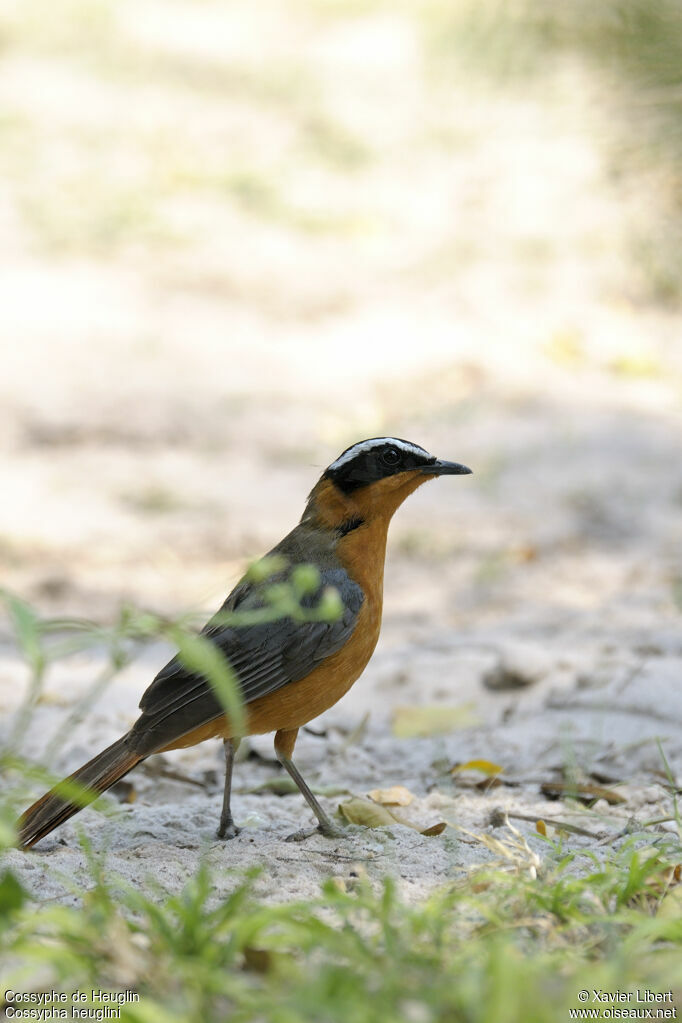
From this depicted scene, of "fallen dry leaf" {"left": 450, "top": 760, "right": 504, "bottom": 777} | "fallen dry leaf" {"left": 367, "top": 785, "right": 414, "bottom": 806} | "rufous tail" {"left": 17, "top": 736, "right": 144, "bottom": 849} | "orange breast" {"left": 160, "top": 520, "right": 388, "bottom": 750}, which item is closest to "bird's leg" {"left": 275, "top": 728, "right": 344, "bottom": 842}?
"orange breast" {"left": 160, "top": 520, "right": 388, "bottom": 750}

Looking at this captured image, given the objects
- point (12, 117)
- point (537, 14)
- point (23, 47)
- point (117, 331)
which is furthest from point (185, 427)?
point (23, 47)

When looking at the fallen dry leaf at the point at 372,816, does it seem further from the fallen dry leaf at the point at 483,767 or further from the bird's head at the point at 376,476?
the bird's head at the point at 376,476

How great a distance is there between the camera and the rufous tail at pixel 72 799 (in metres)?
3.38

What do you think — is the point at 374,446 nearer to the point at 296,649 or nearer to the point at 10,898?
the point at 296,649

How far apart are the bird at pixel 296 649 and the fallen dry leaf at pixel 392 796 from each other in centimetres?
31

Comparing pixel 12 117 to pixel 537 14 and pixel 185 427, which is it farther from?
pixel 537 14

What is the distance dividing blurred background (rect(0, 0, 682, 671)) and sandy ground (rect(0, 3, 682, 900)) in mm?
36

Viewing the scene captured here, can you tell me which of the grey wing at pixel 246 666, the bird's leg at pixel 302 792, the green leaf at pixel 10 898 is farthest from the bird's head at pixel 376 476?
the green leaf at pixel 10 898

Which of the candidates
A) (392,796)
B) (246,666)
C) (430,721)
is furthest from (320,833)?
(430,721)

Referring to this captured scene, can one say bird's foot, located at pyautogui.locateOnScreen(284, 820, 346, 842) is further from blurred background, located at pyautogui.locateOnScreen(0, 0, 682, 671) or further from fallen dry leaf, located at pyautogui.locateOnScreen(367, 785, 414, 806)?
blurred background, located at pyautogui.locateOnScreen(0, 0, 682, 671)

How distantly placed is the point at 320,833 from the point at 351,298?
7.27 meters

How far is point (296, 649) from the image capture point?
3.82 metres

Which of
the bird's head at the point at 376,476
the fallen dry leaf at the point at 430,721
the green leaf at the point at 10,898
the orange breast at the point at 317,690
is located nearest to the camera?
the green leaf at the point at 10,898

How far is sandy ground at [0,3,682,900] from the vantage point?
459cm
